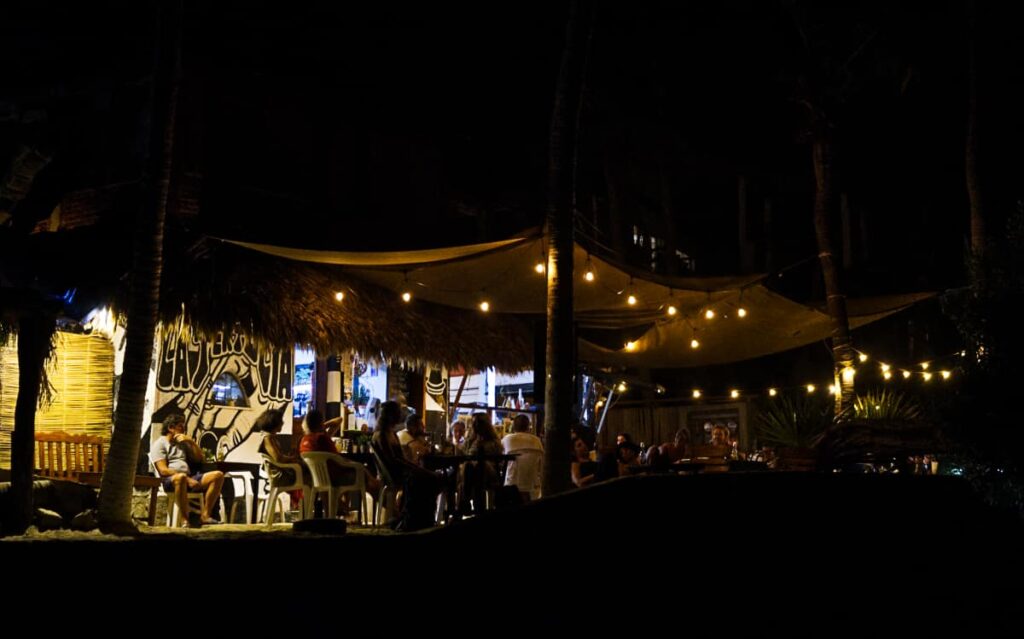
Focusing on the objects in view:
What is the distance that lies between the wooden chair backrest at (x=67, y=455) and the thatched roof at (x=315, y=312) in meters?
1.30

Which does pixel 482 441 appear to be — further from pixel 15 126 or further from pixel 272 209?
pixel 15 126

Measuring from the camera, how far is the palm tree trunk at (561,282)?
7.40m

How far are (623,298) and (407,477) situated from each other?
12.6 feet

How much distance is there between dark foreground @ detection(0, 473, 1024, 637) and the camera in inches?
166

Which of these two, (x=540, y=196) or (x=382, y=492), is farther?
(x=540, y=196)

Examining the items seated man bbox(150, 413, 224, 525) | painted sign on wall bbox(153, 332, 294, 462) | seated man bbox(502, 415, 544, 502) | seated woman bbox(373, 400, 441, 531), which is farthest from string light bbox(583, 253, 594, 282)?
seated man bbox(150, 413, 224, 525)

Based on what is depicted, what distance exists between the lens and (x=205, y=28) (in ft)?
36.5

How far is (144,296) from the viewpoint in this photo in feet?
24.7

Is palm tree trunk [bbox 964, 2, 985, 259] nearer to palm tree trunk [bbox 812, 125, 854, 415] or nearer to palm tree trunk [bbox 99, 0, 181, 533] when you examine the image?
palm tree trunk [bbox 812, 125, 854, 415]

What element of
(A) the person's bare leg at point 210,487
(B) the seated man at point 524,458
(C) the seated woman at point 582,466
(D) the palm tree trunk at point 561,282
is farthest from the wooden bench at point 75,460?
(C) the seated woman at point 582,466

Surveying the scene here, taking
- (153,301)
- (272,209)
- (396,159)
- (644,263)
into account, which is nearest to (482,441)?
(153,301)

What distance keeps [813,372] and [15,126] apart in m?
13.6

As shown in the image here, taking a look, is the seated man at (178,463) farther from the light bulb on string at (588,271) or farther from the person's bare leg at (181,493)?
the light bulb on string at (588,271)

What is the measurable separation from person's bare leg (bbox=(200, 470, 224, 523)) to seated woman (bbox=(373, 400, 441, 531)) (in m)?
1.91
